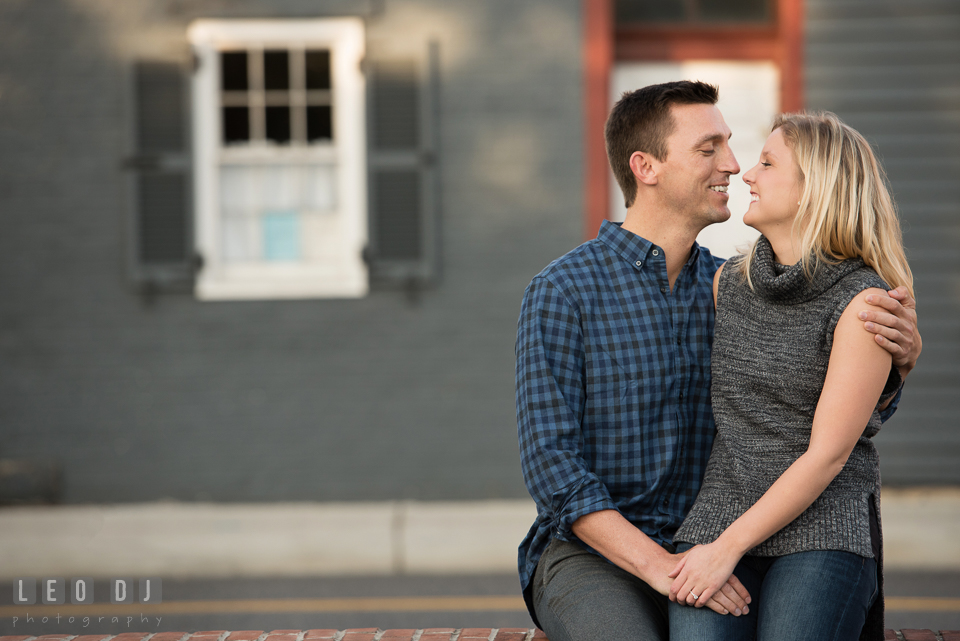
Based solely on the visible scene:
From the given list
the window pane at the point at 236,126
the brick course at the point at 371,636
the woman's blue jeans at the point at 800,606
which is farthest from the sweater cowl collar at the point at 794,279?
the window pane at the point at 236,126

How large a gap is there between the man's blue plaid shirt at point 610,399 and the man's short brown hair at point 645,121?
37 centimetres

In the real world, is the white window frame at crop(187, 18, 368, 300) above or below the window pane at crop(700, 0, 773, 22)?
below

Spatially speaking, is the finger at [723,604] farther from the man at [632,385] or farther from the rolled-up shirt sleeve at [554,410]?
the rolled-up shirt sleeve at [554,410]

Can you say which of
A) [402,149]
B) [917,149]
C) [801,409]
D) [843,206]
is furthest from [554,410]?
[917,149]

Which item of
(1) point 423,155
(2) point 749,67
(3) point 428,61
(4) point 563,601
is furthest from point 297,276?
(4) point 563,601

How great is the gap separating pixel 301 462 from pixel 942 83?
5.19m

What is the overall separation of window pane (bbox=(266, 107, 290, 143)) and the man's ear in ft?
15.2

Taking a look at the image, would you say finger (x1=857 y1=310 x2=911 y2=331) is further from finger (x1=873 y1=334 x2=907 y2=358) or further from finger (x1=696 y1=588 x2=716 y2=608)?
finger (x1=696 y1=588 x2=716 y2=608)

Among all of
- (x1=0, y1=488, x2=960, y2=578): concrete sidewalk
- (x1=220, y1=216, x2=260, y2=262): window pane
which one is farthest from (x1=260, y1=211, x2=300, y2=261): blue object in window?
(x1=0, y1=488, x2=960, y2=578): concrete sidewalk

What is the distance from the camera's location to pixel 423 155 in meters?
6.69

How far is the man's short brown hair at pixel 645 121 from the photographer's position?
264 centimetres

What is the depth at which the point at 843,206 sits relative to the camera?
7.34 feet

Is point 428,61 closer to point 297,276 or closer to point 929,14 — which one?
point 297,276

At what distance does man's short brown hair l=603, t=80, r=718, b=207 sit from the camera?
2.64 metres
